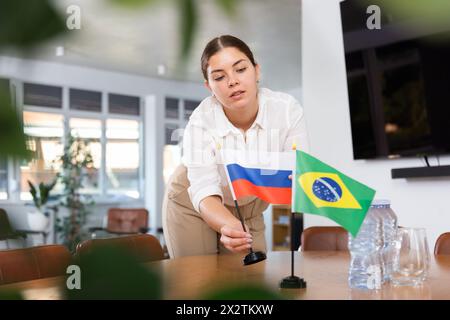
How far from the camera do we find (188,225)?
2.08 metres

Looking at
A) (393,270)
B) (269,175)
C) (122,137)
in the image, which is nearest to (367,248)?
(393,270)

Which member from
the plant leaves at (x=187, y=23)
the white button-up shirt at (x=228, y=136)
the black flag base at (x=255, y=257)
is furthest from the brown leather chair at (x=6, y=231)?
the white button-up shirt at (x=228, y=136)

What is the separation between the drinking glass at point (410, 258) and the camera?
128 centimetres

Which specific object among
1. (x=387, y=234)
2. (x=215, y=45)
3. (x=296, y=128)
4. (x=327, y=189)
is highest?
(x=296, y=128)

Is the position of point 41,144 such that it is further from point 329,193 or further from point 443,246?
point 443,246

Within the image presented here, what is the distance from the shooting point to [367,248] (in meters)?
1.28

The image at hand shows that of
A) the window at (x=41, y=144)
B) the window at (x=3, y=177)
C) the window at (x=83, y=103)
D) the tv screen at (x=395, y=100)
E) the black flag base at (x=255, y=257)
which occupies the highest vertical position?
the tv screen at (x=395, y=100)

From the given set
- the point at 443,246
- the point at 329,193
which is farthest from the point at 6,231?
the point at 443,246

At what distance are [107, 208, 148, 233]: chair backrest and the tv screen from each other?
4035mm

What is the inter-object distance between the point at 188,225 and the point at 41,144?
75.3 inches

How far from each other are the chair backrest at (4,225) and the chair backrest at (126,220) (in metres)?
6.96

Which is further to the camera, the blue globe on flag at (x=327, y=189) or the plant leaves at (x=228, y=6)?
the blue globe on flag at (x=327, y=189)

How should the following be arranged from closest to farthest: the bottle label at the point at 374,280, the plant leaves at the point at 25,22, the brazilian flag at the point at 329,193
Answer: the plant leaves at the point at 25,22 → the brazilian flag at the point at 329,193 → the bottle label at the point at 374,280

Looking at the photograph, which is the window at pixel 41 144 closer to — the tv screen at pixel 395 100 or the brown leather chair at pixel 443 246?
the brown leather chair at pixel 443 246
